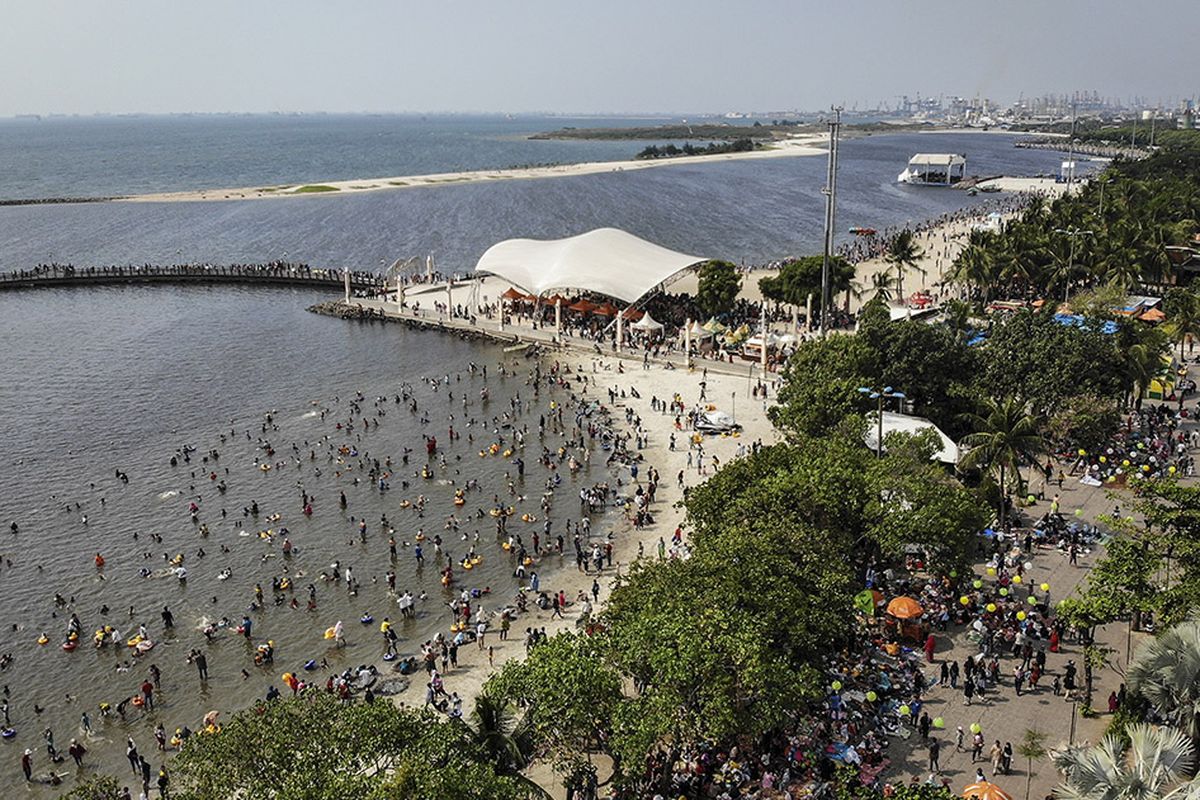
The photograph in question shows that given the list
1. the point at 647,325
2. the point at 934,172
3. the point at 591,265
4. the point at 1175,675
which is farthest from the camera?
the point at 934,172

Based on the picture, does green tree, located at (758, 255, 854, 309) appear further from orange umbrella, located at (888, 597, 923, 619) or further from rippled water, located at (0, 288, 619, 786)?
orange umbrella, located at (888, 597, 923, 619)

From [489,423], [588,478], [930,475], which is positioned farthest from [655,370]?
[930,475]

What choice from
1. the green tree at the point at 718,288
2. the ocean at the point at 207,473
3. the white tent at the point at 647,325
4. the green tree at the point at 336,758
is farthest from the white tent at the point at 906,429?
the green tree at the point at 718,288

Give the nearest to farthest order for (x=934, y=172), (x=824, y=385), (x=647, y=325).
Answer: (x=824, y=385) < (x=647, y=325) < (x=934, y=172)

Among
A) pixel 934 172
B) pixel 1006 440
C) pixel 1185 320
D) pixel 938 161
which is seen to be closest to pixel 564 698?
pixel 1006 440

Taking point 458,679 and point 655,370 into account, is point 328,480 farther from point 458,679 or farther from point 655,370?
point 655,370

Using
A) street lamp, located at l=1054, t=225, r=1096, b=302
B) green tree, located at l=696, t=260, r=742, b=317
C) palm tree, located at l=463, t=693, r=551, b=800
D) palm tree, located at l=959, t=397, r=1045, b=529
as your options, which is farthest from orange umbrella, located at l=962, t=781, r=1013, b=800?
street lamp, located at l=1054, t=225, r=1096, b=302

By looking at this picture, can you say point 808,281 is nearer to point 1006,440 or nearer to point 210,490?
point 1006,440
